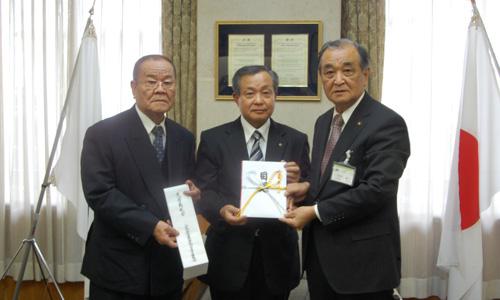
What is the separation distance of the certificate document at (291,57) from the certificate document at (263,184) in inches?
65.8

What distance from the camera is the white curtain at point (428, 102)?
3.57m

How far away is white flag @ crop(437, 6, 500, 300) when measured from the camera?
119 inches

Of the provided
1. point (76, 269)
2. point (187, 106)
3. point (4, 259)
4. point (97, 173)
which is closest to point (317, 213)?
point (97, 173)

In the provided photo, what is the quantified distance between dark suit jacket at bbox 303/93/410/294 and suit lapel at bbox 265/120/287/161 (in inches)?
12.2

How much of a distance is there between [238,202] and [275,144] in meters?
0.33

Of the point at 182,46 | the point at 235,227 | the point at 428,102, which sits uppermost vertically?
the point at 182,46

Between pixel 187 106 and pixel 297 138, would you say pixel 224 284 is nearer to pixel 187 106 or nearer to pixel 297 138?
pixel 297 138

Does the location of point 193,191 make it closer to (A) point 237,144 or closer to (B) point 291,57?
(A) point 237,144

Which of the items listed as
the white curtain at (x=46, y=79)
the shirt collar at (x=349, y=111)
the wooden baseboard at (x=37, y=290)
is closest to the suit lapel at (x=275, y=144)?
the shirt collar at (x=349, y=111)

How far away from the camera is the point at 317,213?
1835mm

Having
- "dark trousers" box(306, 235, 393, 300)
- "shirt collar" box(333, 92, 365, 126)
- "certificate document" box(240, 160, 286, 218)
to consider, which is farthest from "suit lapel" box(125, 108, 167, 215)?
"shirt collar" box(333, 92, 365, 126)

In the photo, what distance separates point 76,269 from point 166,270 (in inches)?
90.2

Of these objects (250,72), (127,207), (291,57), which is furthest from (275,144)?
(291,57)

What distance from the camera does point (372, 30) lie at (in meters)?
3.60
